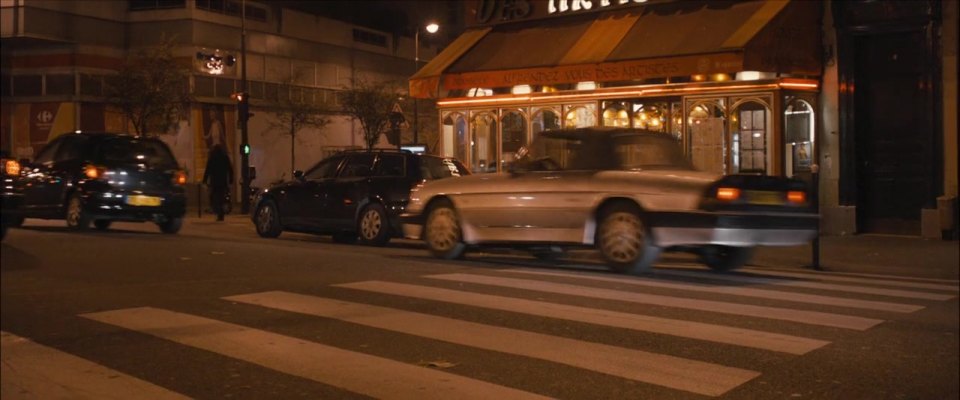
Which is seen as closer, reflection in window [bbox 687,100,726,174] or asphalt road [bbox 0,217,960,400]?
asphalt road [bbox 0,217,960,400]

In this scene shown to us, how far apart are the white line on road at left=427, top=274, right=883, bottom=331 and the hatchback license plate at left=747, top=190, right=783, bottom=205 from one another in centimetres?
167

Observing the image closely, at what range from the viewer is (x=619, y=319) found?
26.0ft

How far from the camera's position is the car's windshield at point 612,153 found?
1099 centimetres

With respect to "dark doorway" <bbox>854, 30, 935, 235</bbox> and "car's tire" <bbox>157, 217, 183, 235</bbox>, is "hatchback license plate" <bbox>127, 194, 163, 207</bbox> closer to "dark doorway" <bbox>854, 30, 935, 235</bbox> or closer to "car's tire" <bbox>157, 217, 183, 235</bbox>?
"car's tire" <bbox>157, 217, 183, 235</bbox>

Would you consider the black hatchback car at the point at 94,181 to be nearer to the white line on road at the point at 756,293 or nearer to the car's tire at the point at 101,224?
the car's tire at the point at 101,224

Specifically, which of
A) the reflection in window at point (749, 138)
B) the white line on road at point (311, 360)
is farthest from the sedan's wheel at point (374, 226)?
the reflection in window at point (749, 138)

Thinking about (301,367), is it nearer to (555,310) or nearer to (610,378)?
(610,378)

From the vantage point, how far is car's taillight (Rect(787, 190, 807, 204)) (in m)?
10.4

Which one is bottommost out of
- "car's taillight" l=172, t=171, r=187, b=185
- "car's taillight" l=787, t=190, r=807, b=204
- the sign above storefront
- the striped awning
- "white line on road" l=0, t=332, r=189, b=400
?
"white line on road" l=0, t=332, r=189, b=400

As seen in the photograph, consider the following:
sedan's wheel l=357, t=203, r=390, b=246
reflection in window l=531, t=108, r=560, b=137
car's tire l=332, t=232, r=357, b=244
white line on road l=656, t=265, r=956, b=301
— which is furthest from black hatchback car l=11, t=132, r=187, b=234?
white line on road l=656, t=265, r=956, b=301

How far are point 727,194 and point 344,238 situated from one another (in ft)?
29.0

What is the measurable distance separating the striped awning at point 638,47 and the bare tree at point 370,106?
13.7m

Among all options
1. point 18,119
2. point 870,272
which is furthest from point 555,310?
point 18,119

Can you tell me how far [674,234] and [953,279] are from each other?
188 inches
